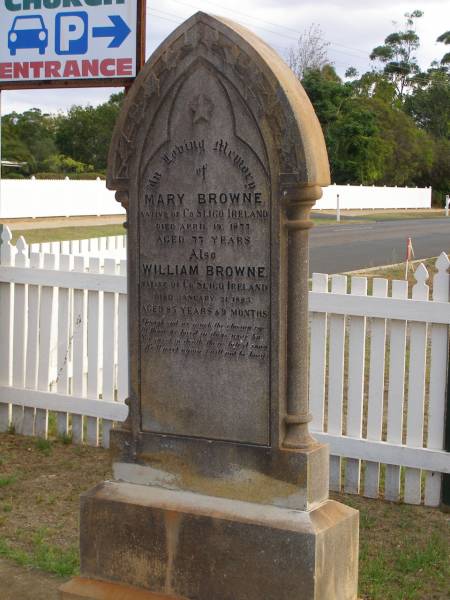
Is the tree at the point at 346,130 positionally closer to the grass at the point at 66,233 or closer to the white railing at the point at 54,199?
the white railing at the point at 54,199

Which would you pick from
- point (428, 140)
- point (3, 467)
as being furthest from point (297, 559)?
point (428, 140)

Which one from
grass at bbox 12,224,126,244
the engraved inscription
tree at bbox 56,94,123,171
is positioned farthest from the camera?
tree at bbox 56,94,123,171

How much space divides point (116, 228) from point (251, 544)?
23867 millimetres

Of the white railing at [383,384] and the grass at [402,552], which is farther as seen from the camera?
the white railing at [383,384]

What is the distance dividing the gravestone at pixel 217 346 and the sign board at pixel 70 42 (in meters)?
2.42

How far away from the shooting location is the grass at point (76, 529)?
4.68 metres

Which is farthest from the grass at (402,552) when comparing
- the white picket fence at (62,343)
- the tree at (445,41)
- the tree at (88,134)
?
the tree at (445,41)

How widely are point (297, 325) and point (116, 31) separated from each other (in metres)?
3.41

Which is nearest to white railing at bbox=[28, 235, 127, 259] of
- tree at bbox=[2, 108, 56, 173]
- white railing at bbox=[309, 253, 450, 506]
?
white railing at bbox=[309, 253, 450, 506]

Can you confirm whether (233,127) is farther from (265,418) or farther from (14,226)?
(14,226)

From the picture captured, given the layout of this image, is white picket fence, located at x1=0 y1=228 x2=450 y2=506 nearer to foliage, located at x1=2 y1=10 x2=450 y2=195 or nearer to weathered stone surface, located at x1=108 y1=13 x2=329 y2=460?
weathered stone surface, located at x1=108 y1=13 x2=329 y2=460

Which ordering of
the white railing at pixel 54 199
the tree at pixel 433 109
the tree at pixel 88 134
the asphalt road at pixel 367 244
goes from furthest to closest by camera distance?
the tree at pixel 433 109 < the tree at pixel 88 134 < the white railing at pixel 54 199 < the asphalt road at pixel 367 244

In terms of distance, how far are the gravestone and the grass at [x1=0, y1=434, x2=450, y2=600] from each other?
64 cm

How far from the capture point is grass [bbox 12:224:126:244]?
76.2 ft
